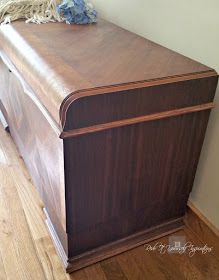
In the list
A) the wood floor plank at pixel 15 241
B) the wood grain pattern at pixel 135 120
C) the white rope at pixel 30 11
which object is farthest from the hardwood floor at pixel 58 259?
the white rope at pixel 30 11

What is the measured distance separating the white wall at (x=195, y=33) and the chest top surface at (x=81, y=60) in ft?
0.29

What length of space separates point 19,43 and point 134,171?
1.64 feet

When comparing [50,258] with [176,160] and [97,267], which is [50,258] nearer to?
[97,267]

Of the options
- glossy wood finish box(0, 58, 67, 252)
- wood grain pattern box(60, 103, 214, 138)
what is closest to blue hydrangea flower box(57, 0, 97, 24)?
glossy wood finish box(0, 58, 67, 252)

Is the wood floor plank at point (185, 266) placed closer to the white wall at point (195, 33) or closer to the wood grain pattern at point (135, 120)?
the white wall at point (195, 33)

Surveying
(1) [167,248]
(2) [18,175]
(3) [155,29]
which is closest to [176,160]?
(1) [167,248]

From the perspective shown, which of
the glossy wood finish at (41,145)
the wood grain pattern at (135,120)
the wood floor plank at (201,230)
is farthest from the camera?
the wood floor plank at (201,230)

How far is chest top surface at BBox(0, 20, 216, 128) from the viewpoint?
0.69 m

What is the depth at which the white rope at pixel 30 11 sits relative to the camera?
1.12 metres

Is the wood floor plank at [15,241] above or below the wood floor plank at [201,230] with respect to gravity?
below

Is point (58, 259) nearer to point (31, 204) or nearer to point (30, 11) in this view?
point (31, 204)

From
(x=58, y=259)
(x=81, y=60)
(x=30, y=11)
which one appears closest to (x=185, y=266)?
(x=58, y=259)

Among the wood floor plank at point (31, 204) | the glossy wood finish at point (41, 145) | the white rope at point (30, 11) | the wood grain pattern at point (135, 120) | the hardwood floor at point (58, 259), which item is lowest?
the wood floor plank at point (31, 204)

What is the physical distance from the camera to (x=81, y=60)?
0.79 meters
